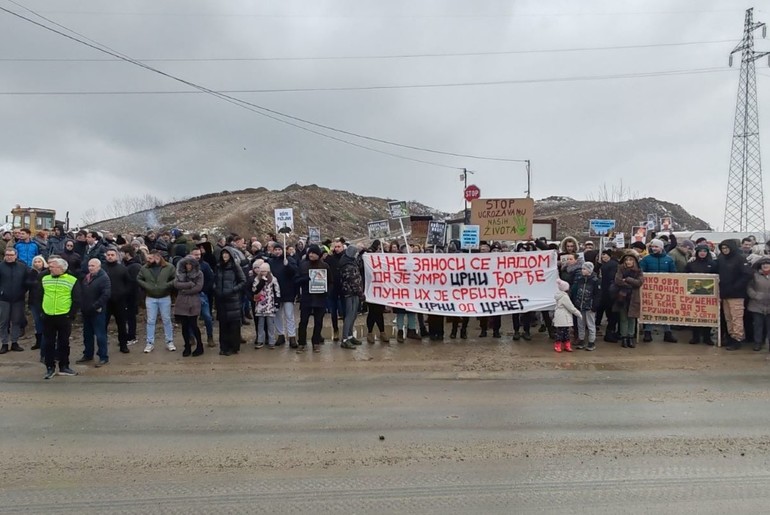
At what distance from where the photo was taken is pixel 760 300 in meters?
9.85

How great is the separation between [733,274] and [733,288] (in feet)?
0.93

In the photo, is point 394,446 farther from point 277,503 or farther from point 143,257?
point 143,257

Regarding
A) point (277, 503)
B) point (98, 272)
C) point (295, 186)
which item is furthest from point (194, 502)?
point (295, 186)

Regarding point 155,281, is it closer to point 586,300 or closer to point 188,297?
point 188,297

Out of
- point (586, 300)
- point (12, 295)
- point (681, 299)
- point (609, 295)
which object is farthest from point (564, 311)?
point (12, 295)

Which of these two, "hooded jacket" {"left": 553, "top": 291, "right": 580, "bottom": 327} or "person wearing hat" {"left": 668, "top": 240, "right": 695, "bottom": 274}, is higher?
"person wearing hat" {"left": 668, "top": 240, "right": 695, "bottom": 274}

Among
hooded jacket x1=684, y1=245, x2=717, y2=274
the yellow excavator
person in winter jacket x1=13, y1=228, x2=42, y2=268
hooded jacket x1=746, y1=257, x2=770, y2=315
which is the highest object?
the yellow excavator

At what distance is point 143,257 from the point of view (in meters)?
11.8

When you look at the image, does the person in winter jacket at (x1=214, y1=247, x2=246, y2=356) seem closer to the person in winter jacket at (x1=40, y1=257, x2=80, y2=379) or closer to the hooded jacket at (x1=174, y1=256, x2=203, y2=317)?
the hooded jacket at (x1=174, y1=256, x2=203, y2=317)

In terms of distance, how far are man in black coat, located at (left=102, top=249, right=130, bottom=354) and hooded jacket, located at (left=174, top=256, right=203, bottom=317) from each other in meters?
1.03

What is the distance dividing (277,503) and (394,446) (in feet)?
4.90

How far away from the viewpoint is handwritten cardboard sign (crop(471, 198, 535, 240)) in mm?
15453

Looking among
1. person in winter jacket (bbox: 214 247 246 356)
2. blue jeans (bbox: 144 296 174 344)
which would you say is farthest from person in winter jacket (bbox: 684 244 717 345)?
blue jeans (bbox: 144 296 174 344)

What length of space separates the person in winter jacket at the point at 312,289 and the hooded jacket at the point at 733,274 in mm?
7548
